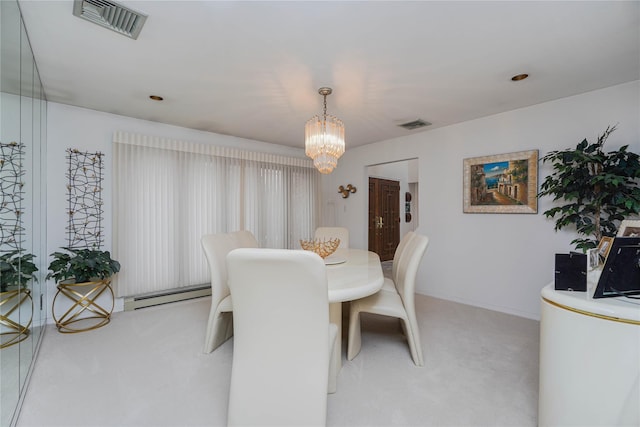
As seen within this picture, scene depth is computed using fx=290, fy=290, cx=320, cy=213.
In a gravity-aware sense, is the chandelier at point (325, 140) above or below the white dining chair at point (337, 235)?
above

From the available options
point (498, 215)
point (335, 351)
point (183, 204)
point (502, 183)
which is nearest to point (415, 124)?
point (502, 183)

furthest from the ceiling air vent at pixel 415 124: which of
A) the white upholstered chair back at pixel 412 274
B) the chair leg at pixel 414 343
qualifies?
the chair leg at pixel 414 343

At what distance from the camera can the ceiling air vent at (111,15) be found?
1.63m

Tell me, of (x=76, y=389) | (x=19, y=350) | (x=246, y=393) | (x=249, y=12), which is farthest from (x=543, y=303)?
(x=19, y=350)

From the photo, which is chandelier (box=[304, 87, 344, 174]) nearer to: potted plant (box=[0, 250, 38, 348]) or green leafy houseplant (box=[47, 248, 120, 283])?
potted plant (box=[0, 250, 38, 348])

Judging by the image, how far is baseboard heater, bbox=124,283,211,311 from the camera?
3.43 meters

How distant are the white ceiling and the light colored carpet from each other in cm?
228

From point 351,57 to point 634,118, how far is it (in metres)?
2.57

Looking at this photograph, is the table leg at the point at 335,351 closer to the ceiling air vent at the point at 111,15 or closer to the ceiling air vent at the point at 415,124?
the ceiling air vent at the point at 111,15

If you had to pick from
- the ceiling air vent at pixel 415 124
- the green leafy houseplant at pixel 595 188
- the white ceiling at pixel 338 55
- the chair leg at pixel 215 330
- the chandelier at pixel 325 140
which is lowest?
the chair leg at pixel 215 330

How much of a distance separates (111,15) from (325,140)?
162cm

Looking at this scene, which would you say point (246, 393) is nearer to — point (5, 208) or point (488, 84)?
point (5, 208)

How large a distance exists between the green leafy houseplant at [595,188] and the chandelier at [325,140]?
79.5 inches

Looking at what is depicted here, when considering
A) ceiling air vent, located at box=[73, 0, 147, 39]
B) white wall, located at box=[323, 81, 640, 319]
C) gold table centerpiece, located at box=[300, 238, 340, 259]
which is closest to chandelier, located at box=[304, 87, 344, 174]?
gold table centerpiece, located at box=[300, 238, 340, 259]
